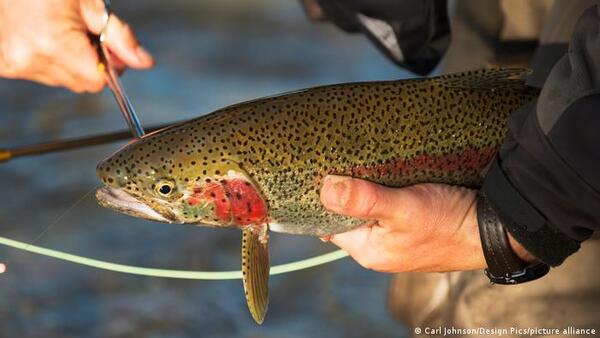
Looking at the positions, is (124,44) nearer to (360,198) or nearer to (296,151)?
(296,151)

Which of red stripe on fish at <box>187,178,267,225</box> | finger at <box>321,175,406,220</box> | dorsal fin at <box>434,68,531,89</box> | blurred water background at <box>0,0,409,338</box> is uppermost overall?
dorsal fin at <box>434,68,531,89</box>

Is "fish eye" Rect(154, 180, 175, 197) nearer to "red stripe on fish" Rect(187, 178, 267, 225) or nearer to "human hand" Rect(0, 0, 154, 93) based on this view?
"red stripe on fish" Rect(187, 178, 267, 225)

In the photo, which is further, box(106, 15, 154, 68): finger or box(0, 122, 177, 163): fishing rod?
box(0, 122, 177, 163): fishing rod

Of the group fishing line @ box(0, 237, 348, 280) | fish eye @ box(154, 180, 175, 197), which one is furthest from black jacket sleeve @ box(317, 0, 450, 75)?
fish eye @ box(154, 180, 175, 197)

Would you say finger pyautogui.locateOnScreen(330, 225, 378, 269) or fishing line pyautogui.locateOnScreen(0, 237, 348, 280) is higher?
finger pyautogui.locateOnScreen(330, 225, 378, 269)

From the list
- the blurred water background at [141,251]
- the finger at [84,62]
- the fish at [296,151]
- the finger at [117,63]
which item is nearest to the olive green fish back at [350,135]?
the fish at [296,151]

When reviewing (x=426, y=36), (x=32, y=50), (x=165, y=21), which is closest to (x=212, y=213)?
(x=32, y=50)

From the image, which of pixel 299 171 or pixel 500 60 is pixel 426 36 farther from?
pixel 299 171
